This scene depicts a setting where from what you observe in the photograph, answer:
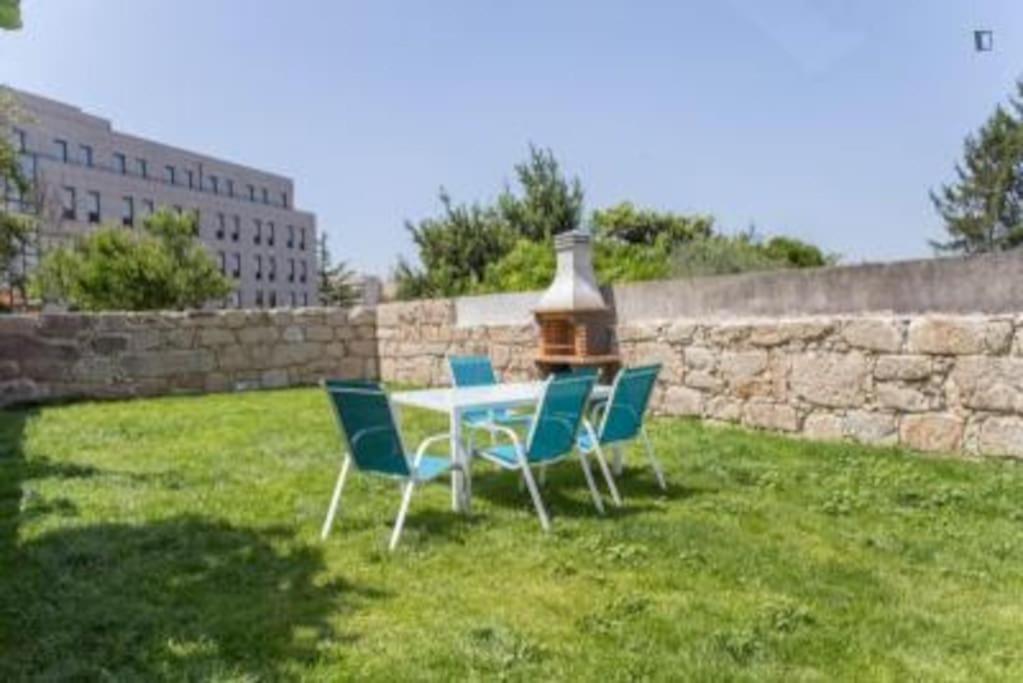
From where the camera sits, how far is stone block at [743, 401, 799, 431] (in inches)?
296

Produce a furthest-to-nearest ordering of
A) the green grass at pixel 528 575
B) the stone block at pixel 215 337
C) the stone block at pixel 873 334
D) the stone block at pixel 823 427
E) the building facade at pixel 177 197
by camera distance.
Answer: the building facade at pixel 177 197
the stone block at pixel 215 337
the stone block at pixel 823 427
the stone block at pixel 873 334
the green grass at pixel 528 575

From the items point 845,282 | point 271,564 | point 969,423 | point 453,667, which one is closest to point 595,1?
point 845,282

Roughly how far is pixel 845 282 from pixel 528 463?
11.8 ft

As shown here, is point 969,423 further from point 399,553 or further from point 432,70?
point 432,70

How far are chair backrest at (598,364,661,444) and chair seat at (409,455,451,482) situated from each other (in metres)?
0.99

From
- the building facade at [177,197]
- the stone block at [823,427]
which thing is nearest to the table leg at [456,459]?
the stone block at [823,427]

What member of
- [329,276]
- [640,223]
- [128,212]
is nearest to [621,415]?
[640,223]

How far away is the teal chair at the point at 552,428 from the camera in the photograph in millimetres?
4762

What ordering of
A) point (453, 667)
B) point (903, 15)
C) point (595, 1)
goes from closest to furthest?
point (453, 667)
point (903, 15)
point (595, 1)

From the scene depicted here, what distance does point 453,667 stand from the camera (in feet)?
10.0

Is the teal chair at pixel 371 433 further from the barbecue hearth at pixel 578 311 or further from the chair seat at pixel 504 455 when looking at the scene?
the barbecue hearth at pixel 578 311

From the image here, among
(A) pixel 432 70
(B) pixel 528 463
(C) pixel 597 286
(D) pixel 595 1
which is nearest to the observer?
(B) pixel 528 463

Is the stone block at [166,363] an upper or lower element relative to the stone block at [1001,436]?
upper

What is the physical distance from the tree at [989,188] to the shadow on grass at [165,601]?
169 ft
